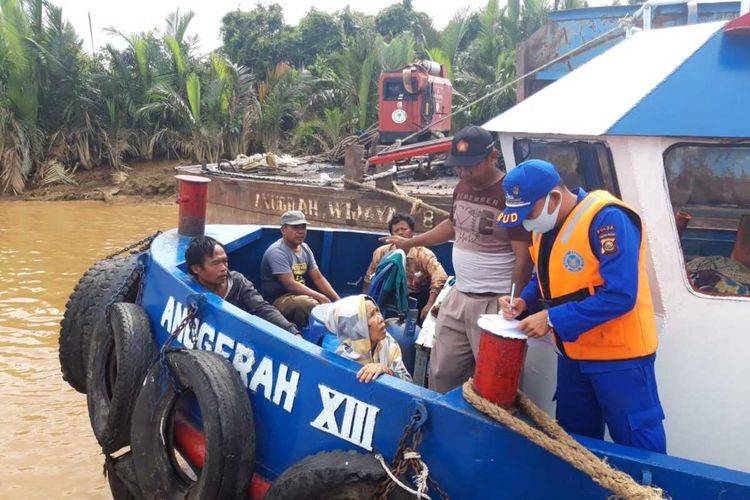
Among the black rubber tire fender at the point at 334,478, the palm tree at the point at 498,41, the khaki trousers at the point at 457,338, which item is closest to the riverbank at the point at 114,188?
the palm tree at the point at 498,41

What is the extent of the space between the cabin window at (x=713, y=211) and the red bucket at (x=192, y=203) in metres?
2.89

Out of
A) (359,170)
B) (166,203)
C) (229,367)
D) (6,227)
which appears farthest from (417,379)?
(166,203)

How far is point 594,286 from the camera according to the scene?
226 cm

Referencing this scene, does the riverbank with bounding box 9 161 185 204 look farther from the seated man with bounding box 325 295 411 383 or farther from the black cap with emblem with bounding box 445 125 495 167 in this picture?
the black cap with emblem with bounding box 445 125 495 167

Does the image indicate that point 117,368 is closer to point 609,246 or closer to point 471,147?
point 471,147

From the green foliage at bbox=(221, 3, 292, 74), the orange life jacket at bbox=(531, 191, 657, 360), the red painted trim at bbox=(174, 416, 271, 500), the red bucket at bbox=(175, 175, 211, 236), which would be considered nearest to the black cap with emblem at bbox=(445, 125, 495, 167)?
the orange life jacket at bbox=(531, 191, 657, 360)

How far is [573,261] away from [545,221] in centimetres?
16

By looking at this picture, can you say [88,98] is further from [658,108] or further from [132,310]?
[658,108]

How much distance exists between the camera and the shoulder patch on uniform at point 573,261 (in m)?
2.26

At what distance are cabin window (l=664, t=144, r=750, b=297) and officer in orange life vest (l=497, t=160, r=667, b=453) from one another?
333 mm

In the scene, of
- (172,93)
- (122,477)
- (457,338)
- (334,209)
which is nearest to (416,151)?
(334,209)

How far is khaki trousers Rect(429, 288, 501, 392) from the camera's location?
3.03 metres

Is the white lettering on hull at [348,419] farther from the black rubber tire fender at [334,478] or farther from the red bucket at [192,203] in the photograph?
the red bucket at [192,203]

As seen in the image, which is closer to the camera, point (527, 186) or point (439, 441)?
point (527, 186)
